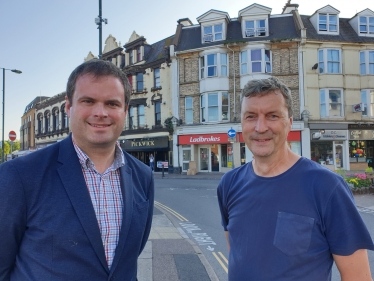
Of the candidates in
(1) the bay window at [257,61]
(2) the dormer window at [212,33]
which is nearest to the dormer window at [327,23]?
(1) the bay window at [257,61]

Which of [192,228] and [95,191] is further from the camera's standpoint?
[192,228]

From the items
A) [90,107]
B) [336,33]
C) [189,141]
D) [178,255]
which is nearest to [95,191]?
[90,107]

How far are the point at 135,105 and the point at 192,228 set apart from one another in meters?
20.2

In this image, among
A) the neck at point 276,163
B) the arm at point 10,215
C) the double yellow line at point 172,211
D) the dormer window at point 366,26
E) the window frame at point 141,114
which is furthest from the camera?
the window frame at point 141,114

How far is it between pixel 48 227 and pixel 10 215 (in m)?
0.21

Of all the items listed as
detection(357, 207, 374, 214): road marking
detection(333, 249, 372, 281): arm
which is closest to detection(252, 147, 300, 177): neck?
detection(333, 249, 372, 281): arm

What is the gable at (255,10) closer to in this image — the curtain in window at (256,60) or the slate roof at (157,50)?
the curtain in window at (256,60)

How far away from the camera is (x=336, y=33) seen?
69.6 ft

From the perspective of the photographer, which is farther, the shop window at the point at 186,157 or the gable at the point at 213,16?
the shop window at the point at 186,157

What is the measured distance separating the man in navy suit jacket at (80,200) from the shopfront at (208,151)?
63.2ft

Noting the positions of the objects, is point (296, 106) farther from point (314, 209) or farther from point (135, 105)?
point (314, 209)

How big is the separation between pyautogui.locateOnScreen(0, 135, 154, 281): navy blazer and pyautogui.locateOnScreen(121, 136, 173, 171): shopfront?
70.3ft

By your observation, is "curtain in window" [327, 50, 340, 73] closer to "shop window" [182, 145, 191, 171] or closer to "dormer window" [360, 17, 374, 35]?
"dormer window" [360, 17, 374, 35]

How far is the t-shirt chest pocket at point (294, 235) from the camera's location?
5.35ft
